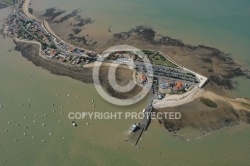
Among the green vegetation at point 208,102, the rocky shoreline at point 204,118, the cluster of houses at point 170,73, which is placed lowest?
the rocky shoreline at point 204,118

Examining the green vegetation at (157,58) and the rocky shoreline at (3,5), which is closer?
the green vegetation at (157,58)

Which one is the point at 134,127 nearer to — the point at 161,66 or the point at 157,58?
the point at 161,66

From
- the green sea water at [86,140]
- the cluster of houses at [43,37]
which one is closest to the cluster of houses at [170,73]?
the green sea water at [86,140]

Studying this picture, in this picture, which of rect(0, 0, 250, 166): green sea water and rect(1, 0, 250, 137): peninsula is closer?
rect(0, 0, 250, 166): green sea water

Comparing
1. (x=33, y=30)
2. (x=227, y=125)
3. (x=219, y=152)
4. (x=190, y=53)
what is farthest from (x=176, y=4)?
(x=219, y=152)

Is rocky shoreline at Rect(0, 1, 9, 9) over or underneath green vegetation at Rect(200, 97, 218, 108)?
underneath

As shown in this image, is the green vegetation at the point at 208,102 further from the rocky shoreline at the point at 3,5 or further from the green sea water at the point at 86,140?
the rocky shoreline at the point at 3,5

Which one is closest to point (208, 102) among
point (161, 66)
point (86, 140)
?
point (161, 66)

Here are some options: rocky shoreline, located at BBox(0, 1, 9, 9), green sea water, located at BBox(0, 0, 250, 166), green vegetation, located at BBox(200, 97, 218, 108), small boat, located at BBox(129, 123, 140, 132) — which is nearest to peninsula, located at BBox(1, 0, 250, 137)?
green vegetation, located at BBox(200, 97, 218, 108)

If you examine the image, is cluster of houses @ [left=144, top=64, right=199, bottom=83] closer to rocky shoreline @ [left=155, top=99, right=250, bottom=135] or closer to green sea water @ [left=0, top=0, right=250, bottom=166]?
rocky shoreline @ [left=155, top=99, right=250, bottom=135]

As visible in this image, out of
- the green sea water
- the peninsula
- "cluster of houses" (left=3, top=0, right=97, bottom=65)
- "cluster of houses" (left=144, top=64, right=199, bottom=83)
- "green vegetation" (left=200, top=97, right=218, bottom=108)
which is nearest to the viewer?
the green sea water

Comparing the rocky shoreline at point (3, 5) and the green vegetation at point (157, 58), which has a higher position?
the green vegetation at point (157, 58)
